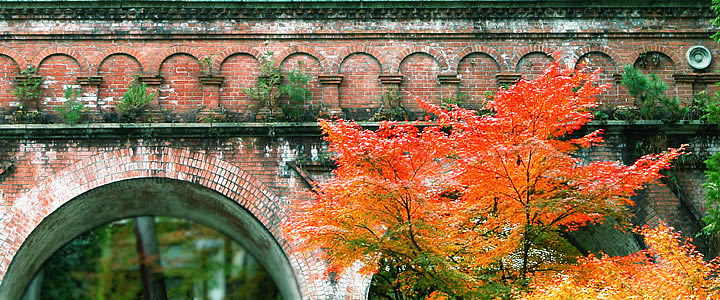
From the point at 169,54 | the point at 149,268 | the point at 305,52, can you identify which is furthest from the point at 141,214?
the point at 149,268

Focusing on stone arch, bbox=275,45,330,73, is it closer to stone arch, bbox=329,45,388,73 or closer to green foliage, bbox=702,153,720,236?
stone arch, bbox=329,45,388,73

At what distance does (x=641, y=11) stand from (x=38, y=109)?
13.0 meters

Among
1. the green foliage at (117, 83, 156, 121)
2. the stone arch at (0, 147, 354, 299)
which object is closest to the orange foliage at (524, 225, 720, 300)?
the stone arch at (0, 147, 354, 299)

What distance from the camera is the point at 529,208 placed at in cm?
1370

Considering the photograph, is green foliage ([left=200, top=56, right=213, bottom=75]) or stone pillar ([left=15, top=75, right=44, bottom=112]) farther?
Result: green foliage ([left=200, top=56, right=213, bottom=75])

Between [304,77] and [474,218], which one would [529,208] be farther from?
[304,77]

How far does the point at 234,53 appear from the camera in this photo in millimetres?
18812

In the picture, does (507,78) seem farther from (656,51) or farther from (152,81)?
(152,81)

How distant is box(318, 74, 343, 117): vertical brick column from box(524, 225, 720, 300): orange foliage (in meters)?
6.22

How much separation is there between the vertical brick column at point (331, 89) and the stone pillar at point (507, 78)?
3.39m

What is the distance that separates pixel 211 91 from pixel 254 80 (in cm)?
94

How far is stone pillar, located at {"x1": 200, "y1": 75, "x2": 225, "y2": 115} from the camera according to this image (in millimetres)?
18438

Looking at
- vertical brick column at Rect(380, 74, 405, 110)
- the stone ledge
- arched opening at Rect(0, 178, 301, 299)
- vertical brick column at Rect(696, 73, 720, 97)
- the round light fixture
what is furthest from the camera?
the round light fixture

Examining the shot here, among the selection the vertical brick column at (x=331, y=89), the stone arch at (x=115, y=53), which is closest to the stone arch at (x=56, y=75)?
the stone arch at (x=115, y=53)
